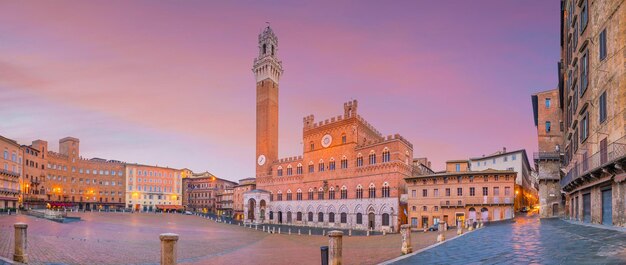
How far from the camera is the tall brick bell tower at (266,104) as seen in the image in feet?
257

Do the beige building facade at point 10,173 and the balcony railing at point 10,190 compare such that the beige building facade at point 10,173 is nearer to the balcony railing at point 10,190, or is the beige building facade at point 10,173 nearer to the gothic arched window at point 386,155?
the balcony railing at point 10,190

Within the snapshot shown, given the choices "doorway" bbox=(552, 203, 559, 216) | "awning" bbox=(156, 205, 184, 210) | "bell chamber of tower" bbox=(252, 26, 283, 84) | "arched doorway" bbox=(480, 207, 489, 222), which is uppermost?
"bell chamber of tower" bbox=(252, 26, 283, 84)

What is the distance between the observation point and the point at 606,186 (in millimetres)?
19766

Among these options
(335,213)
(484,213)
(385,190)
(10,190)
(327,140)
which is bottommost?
(335,213)

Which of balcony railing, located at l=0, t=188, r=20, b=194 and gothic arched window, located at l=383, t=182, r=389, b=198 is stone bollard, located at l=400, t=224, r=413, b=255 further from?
balcony railing, located at l=0, t=188, r=20, b=194

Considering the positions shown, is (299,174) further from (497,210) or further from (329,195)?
(497,210)

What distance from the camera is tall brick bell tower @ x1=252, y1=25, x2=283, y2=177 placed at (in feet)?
257

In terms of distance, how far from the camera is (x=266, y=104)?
7962 cm

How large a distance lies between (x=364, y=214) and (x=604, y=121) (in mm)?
42845

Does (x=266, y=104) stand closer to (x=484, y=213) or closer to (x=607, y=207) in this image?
(x=484, y=213)

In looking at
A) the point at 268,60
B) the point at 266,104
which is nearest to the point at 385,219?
the point at 266,104

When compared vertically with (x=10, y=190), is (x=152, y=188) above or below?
below

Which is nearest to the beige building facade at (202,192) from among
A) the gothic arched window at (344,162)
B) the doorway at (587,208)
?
the gothic arched window at (344,162)

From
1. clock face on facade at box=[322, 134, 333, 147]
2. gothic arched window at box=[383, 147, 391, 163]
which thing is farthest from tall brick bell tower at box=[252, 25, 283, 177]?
gothic arched window at box=[383, 147, 391, 163]
